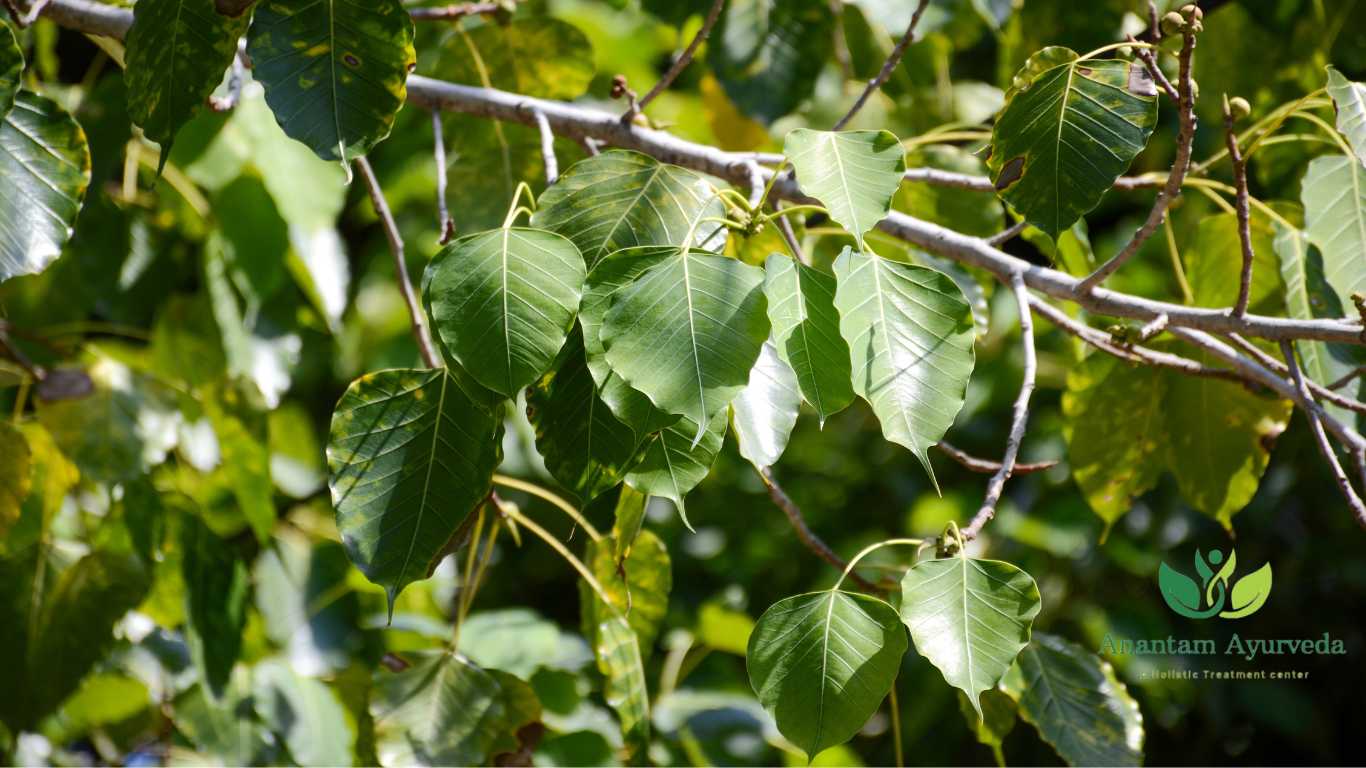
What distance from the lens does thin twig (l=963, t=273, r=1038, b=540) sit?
0.83m

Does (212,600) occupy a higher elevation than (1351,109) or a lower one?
lower

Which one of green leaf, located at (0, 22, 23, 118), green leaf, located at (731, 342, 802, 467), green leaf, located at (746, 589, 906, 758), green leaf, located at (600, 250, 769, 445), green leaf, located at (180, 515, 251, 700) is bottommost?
green leaf, located at (180, 515, 251, 700)

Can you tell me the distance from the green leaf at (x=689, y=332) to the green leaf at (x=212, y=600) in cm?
104

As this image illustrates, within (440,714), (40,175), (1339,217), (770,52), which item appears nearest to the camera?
(40,175)

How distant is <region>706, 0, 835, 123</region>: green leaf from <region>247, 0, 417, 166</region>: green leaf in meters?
0.81

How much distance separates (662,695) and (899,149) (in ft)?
4.25

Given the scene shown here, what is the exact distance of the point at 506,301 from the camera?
80 centimetres

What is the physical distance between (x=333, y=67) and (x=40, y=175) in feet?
1.00

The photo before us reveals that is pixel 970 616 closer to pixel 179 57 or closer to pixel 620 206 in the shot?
pixel 620 206

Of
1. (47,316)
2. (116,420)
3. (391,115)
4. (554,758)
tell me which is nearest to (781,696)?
(391,115)

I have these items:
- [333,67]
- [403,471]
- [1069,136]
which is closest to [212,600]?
[403,471]

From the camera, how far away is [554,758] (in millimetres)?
1490

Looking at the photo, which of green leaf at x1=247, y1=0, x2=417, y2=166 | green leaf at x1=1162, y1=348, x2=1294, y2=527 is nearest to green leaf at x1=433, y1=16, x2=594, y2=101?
green leaf at x1=247, y1=0, x2=417, y2=166

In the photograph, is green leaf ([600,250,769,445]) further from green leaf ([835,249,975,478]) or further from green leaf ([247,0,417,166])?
green leaf ([247,0,417,166])
